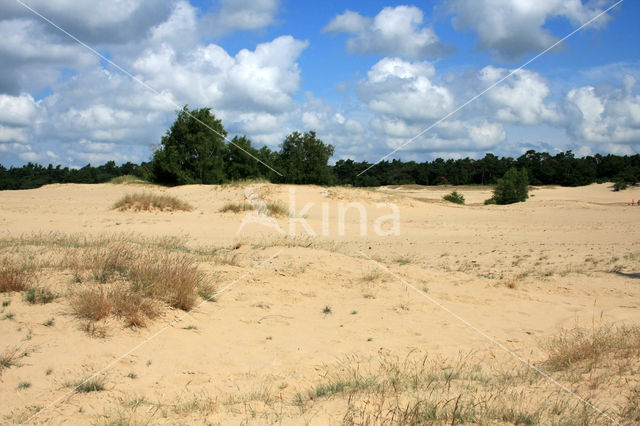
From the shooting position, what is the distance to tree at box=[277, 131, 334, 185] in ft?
108

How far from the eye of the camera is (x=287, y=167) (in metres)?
33.1

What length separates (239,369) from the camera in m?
4.94

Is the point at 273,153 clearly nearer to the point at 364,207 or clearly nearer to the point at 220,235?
the point at 364,207

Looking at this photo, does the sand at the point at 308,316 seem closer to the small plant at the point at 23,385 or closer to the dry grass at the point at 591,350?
the small plant at the point at 23,385

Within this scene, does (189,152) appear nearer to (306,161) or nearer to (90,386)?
(306,161)

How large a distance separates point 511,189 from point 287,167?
54.3 ft

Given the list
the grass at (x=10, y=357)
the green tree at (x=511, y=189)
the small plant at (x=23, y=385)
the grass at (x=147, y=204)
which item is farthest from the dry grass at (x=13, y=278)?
the green tree at (x=511, y=189)

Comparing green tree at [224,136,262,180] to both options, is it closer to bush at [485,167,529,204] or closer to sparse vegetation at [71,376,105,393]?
bush at [485,167,529,204]

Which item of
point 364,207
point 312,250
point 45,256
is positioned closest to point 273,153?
point 364,207

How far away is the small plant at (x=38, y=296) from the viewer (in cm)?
561

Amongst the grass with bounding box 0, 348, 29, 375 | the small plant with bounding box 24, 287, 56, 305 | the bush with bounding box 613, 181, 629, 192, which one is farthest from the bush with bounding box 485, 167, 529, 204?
the grass with bounding box 0, 348, 29, 375

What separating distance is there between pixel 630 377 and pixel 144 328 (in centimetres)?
506

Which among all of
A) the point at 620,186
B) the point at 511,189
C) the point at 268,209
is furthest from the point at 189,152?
the point at 620,186

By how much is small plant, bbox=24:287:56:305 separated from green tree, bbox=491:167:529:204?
108 feet
